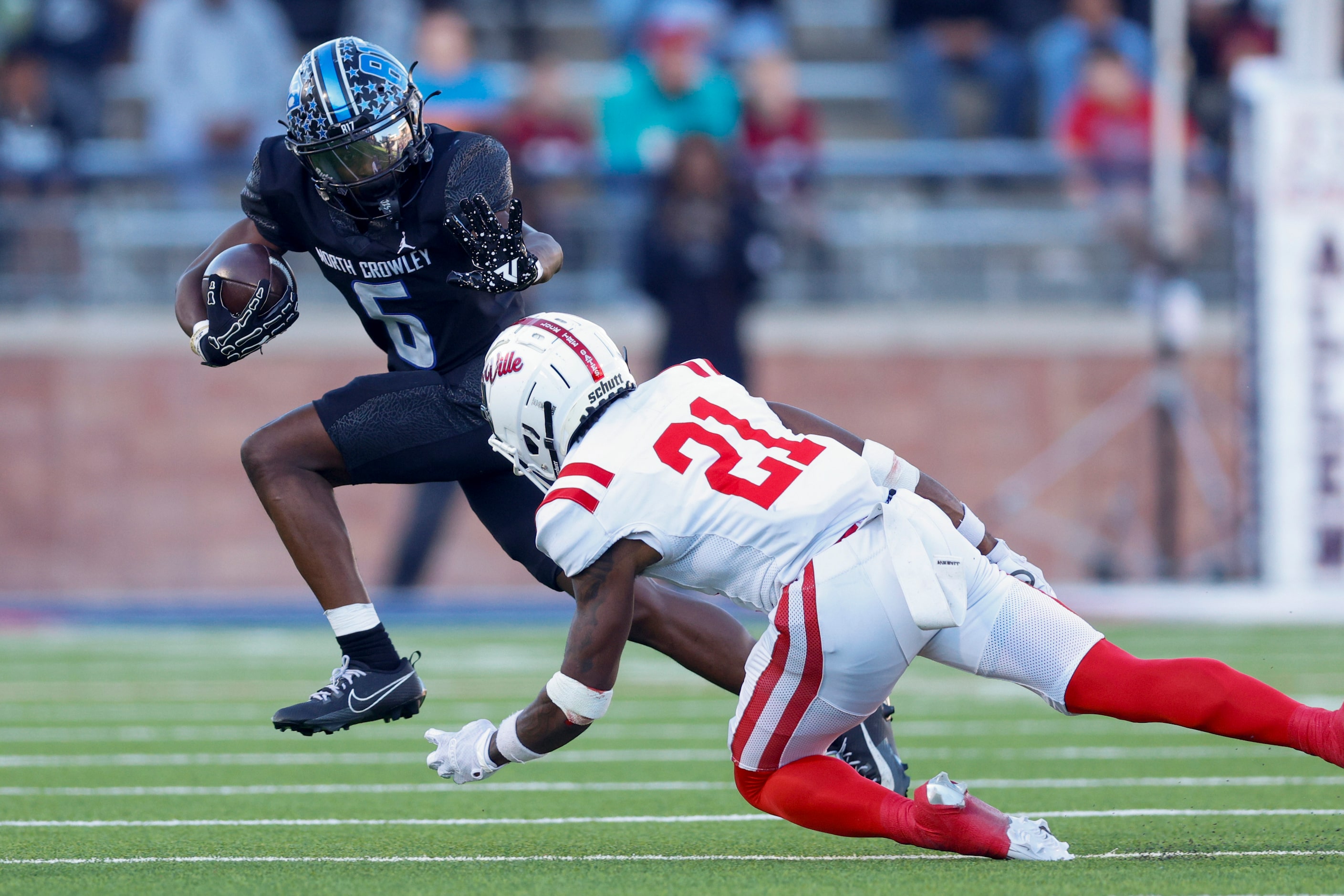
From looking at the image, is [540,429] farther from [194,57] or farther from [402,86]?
[194,57]

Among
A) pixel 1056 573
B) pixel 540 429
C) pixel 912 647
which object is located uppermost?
pixel 540 429

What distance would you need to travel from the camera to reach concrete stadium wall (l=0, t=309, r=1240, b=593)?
11.0m

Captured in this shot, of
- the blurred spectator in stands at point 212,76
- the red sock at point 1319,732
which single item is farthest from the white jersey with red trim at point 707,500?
the blurred spectator in stands at point 212,76

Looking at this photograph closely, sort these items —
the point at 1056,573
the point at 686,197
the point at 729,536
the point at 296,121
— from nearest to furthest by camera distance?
the point at 729,536, the point at 296,121, the point at 686,197, the point at 1056,573

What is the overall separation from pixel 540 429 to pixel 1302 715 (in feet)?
5.06

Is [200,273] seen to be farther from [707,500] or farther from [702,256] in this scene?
[702,256]

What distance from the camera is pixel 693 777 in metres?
5.19

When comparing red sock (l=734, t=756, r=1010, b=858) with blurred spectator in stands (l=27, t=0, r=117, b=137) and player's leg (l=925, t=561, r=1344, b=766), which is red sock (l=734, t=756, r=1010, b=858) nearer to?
player's leg (l=925, t=561, r=1344, b=766)

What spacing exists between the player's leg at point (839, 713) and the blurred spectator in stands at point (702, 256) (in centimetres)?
580

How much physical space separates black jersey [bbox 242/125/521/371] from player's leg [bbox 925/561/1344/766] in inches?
59.0

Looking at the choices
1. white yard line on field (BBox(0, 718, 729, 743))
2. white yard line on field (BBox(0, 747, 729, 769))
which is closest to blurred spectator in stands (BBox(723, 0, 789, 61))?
white yard line on field (BBox(0, 718, 729, 743))

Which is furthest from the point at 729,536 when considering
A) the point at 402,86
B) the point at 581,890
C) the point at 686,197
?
the point at 686,197

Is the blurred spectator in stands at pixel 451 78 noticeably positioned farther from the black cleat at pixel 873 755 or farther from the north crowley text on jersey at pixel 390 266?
the black cleat at pixel 873 755

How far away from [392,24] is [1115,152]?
430cm
